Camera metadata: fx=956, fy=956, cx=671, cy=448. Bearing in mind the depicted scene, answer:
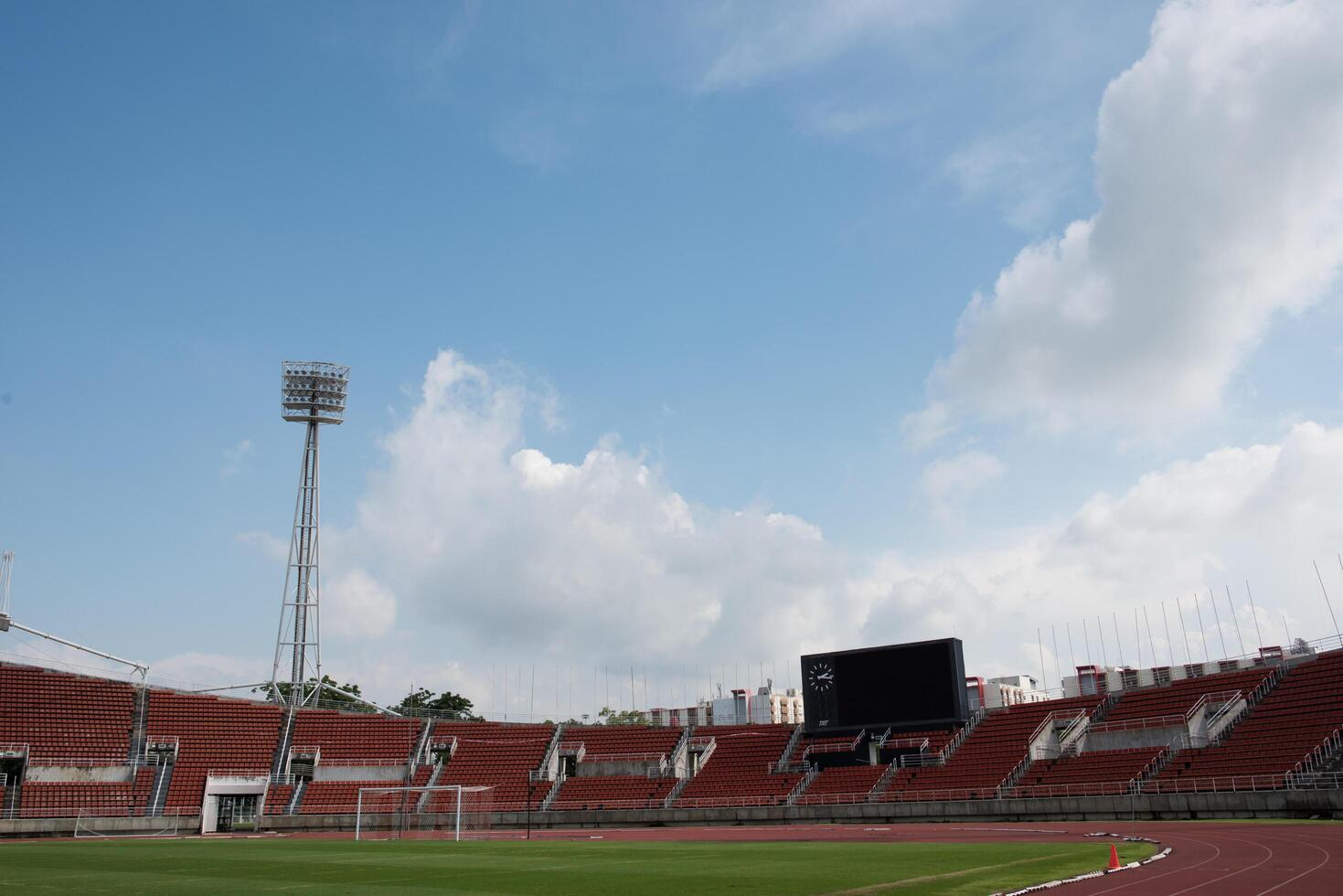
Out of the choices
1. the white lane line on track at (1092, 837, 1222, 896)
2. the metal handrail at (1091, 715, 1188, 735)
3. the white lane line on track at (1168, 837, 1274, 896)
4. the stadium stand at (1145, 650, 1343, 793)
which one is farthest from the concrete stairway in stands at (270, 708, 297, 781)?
the white lane line on track at (1092, 837, 1222, 896)

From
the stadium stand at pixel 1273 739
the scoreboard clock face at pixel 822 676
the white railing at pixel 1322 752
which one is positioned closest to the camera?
the white railing at pixel 1322 752

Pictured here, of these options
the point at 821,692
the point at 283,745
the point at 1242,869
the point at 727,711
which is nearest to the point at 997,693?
the point at 727,711

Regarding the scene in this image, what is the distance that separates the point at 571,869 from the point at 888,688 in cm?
4093

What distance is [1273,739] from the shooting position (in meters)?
45.2

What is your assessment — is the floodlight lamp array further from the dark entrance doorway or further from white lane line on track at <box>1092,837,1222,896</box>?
white lane line on track at <box>1092,837,1222,896</box>

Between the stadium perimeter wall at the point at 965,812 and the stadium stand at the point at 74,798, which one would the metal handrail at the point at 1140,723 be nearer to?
the stadium perimeter wall at the point at 965,812

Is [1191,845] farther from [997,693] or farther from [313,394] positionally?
[997,693]

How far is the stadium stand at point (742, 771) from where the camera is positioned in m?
60.0

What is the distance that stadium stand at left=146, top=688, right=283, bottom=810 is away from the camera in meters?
60.0

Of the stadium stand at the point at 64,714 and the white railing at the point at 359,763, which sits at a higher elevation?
the stadium stand at the point at 64,714

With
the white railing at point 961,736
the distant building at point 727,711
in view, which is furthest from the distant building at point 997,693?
the distant building at point 727,711

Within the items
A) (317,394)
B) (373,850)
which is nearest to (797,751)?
(373,850)

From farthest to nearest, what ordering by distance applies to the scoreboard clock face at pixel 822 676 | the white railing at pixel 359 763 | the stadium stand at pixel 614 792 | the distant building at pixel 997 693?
the distant building at pixel 997 693, the white railing at pixel 359 763, the scoreboard clock face at pixel 822 676, the stadium stand at pixel 614 792

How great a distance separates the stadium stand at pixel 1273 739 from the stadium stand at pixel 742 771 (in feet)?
74.5
